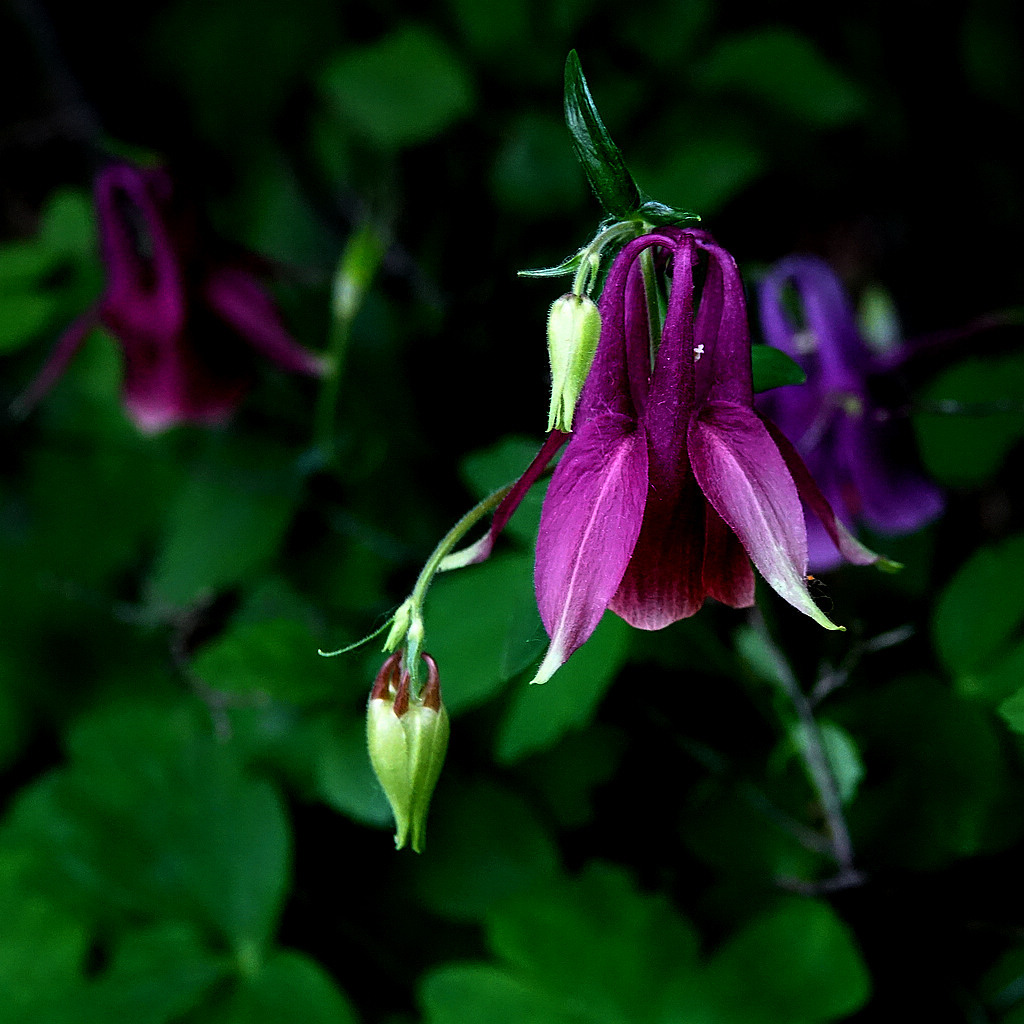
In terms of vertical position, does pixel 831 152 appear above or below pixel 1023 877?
above

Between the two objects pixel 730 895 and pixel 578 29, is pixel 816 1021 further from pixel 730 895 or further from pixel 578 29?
pixel 578 29

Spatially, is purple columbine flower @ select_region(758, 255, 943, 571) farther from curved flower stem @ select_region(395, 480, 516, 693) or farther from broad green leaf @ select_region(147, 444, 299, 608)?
broad green leaf @ select_region(147, 444, 299, 608)

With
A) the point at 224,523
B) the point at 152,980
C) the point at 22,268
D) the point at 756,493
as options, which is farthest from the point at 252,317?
the point at 756,493

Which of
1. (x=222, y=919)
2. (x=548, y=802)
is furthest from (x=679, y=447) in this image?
(x=222, y=919)

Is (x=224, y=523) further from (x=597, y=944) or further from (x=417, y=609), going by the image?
(x=417, y=609)

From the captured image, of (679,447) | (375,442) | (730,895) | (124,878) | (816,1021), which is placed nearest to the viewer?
(679,447)

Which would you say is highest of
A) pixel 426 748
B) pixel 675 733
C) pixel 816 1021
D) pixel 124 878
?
pixel 426 748
